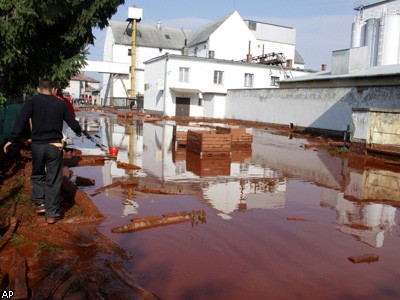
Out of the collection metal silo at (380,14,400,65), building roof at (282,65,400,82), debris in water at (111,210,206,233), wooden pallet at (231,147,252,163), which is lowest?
debris in water at (111,210,206,233)

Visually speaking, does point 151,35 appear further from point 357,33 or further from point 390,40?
point 390,40

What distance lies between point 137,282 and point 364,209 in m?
4.87

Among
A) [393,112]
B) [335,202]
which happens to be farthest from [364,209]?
[393,112]

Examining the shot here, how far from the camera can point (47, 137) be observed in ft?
15.6

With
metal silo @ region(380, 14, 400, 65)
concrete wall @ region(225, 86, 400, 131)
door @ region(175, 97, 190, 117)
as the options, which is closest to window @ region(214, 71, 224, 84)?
concrete wall @ region(225, 86, 400, 131)

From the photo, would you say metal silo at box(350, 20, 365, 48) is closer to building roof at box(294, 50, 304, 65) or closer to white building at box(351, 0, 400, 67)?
white building at box(351, 0, 400, 67)

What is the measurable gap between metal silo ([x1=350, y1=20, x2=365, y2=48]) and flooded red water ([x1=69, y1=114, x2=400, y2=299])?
113ft

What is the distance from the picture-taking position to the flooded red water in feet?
12.1

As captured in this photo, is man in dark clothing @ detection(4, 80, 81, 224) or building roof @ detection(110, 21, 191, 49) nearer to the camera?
man in dark clothing @ detection(4, 80, 81, 224)

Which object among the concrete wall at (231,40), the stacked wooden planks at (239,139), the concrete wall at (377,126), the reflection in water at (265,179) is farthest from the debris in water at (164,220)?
the concrete wall at (231,40)

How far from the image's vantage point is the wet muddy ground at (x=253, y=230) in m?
3.71

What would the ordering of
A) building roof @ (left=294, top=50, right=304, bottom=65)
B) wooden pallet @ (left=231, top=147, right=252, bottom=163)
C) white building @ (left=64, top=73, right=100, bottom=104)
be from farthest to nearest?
white building @ (left=64, top=73, right=100, bottom=104), building roof @ (left=294, top=50, right=304, bottom=65), wooden pallet @ (left=231, top=147, right=252, bottom=163)

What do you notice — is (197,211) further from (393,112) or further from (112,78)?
(112,78)

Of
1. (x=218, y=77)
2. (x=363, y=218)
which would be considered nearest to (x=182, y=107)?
(x=218, y=77)
